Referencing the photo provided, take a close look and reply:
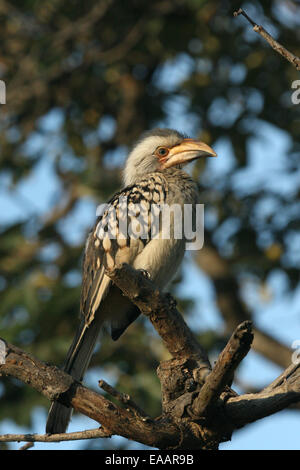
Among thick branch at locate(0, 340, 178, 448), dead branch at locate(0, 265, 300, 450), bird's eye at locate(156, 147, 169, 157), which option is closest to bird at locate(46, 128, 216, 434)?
bird's eye at locate(156, 147, 169, 157)

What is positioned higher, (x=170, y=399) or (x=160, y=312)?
(x=160, y=312)

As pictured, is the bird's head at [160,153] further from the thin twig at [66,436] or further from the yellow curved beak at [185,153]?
the thin twig at [66,436]

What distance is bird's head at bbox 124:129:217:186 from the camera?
187 inches

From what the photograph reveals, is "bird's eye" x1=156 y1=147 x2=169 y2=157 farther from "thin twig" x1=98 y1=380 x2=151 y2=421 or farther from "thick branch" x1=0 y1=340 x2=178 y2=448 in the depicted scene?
"thin twig" x1=98 y1=380 x2=151 y2=421

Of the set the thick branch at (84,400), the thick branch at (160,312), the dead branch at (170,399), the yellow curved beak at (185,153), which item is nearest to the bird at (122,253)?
the yellow curved beak at (185,153)

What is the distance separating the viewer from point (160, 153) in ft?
16.1

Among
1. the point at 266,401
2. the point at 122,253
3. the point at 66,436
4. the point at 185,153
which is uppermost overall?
the point at 185,153

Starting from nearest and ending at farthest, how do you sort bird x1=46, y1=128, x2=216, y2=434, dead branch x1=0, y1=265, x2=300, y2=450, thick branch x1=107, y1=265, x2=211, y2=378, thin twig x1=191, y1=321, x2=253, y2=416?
1. thin twig x1=191, y1=321, x2=253, y2=416
2. dead branch x1=0, y1=265, x2=300, y2=450
3. thick branch x1=107, y1=265, x2=211, y2=378
4. bird x1=46, y1=128, x2=216, y2=434

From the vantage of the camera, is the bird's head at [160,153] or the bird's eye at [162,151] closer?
the bird's head at [160,153]

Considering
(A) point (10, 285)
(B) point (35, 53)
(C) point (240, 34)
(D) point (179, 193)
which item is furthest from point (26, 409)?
(C) point (240, 34)

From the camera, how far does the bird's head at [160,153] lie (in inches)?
187

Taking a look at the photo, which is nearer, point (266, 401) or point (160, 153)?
point (266, 401)

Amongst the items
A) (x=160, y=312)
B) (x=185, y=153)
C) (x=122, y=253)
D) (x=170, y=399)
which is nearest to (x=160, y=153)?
(x=185, y=153)

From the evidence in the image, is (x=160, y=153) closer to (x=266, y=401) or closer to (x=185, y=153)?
(x=185, y=153)
